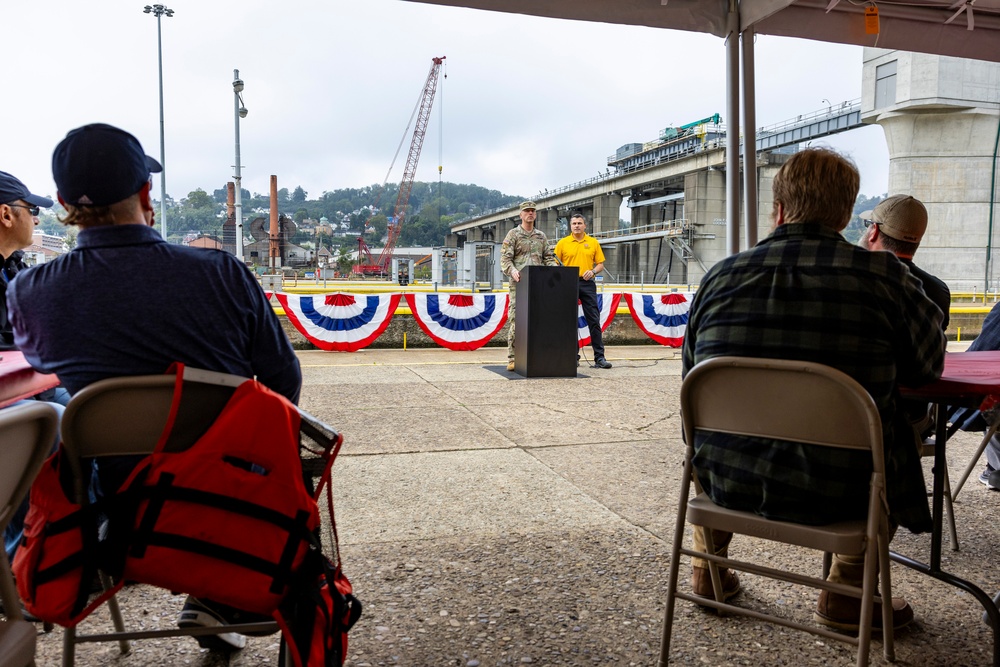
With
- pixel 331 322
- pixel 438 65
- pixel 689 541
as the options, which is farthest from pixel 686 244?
pixel 689 541

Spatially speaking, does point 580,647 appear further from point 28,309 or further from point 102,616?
point 28,309

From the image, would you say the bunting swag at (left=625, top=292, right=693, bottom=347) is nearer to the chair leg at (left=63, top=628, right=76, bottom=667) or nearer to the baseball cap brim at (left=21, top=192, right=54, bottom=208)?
the baseball cap brim at (left=21, top=192, right=54, bottom=208)

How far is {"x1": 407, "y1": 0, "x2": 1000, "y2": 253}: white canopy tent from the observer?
3797 mm

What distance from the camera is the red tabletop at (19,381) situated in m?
1.73

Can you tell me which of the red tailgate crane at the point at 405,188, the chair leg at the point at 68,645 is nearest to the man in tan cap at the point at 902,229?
the chair leg at the point at 68,645

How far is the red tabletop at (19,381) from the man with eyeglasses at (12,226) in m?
0.82

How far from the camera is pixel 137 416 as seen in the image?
1.43 metres

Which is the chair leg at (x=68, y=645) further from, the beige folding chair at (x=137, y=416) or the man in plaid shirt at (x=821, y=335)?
the man in plaid shirt at (x=821, y=335)

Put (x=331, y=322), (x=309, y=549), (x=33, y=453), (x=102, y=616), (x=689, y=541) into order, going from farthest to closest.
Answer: (x=331, y=322) → (x=689, y=541) → (x=102, y=616) → (x=309, y=549) → (x=33, y=453)

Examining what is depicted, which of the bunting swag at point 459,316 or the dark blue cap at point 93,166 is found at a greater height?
the dark blue cap at point 93,166

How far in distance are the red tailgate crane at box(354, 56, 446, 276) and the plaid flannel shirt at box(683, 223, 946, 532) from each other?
77.0 meters

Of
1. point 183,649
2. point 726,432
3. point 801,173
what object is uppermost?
point 801,173

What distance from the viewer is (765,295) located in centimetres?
178

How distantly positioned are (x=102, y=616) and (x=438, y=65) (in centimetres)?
8021
